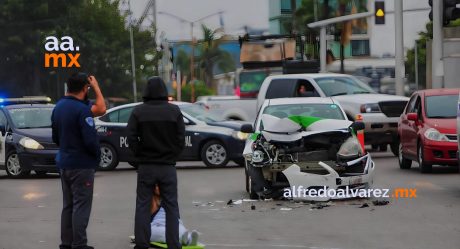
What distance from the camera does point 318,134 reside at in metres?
15.4

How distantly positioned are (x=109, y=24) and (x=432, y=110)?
170ft

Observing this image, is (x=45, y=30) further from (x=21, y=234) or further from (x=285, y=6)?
(x=21, y=234)

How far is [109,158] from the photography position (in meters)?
24.3

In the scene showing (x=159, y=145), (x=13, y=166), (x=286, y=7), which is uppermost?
(x=286, y=7)

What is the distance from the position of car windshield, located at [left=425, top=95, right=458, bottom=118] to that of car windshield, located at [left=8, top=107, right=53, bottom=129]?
783 centimetres

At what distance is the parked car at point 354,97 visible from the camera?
81.3ft

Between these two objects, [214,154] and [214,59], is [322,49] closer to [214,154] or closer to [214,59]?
[214,154]

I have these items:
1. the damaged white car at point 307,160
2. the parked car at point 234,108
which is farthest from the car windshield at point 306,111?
the parked car at point 234,108

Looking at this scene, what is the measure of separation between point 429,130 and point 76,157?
10.6m

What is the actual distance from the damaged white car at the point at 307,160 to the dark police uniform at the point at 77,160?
538 centimetres

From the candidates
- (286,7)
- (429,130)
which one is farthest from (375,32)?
(429,130)

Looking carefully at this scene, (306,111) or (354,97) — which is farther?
(354,97)

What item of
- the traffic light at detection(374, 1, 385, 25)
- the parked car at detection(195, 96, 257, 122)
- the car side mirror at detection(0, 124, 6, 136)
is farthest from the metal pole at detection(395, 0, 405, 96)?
the car side mirror at detection(0, 124, 6, 136)

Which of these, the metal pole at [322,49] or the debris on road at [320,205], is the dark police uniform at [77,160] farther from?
the metal pole at [322,49]
